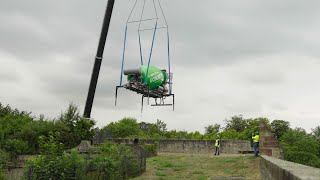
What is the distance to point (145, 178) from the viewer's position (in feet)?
56.1

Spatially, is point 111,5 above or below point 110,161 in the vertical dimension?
above

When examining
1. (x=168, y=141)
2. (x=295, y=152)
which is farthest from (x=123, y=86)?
(x=295, y=152)

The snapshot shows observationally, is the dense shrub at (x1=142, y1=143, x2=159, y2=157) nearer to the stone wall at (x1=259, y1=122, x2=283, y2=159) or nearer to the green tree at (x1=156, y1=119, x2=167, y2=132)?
the stone wall at (x1=259, y1=122, x2=283, y2=159)

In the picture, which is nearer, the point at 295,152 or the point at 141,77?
the point at 141,77

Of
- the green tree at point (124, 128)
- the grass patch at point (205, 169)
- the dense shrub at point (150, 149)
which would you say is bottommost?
the grass patch at point (205, 169)

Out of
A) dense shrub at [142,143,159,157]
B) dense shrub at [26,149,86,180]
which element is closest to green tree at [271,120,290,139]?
dense shrub at [142,143,159,157]

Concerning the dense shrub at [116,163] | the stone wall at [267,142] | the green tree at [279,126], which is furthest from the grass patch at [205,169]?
the green tree at [279,126]

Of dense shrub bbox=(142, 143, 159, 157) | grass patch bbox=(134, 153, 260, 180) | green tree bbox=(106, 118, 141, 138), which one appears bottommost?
grass patch bbox=(134, 153, 260, 180)

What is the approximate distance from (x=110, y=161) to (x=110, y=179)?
67 centimetres

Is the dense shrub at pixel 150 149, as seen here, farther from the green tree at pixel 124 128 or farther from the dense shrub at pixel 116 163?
the green tree at pixel 124 128

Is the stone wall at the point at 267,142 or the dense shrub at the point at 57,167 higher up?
the stone wall at the point at 267,142

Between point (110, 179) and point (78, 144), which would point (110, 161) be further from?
point (78, 144)

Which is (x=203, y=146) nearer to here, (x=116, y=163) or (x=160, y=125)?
(x=116, y=163)

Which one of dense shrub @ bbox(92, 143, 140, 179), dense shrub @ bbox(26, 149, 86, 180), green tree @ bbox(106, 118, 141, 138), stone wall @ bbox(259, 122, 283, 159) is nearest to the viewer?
dense shrub @ bbox(26, 149, 86, 180)
